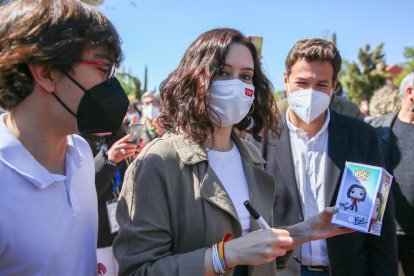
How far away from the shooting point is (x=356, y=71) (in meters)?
39.2

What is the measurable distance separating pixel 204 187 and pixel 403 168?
2510mm

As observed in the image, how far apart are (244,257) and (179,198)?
40 centimetres

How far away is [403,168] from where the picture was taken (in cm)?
351

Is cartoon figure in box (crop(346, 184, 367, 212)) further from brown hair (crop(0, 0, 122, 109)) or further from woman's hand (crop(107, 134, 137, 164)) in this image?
woman's hand (crop(107, 134, 137, 164))

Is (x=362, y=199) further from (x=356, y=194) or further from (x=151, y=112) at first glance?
(x=151, y=112)

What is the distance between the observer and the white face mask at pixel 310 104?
2.82 meters

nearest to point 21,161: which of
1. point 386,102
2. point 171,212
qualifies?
point 171,212

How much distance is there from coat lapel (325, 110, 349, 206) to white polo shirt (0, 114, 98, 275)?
1650mm

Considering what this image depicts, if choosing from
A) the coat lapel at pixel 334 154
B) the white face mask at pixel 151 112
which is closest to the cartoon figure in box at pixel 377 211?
the coat lapel at pixel 334 154

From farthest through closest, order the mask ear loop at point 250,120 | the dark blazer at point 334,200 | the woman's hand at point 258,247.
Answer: the dark blazer at point 334,200, the mask ear loop at point 250,120, the woman's hand at point 258,247

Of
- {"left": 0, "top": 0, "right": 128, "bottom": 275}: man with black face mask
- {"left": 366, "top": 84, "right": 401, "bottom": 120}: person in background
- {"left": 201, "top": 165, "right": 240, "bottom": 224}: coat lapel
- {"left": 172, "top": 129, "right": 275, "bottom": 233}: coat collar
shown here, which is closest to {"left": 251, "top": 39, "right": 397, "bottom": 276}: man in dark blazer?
{"left": 172, "top": 129, "right": 275, "bottom": 233}: coat collar

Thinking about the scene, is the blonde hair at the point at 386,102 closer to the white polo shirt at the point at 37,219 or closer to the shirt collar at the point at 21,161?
the white polo shirt at the point at 37,219

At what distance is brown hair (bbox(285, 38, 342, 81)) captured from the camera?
2.85 meters

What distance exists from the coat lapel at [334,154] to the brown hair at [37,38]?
1.79 metres
